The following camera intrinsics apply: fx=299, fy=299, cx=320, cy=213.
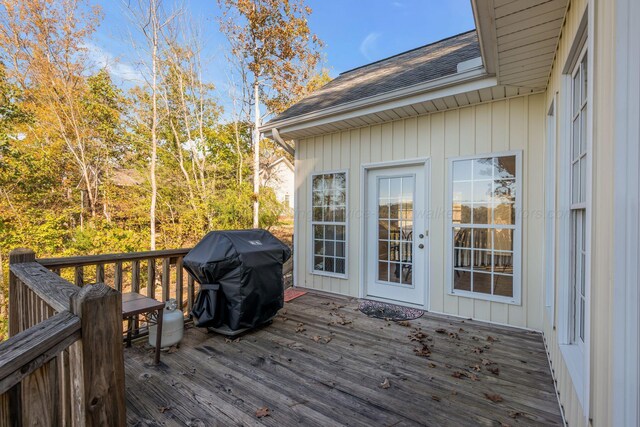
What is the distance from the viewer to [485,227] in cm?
358

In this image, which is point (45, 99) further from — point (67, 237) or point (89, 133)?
point (67, 237)

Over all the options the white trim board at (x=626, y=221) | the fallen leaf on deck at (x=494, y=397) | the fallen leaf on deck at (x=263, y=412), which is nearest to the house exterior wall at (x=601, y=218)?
the white trim board at (x=626, y=221)

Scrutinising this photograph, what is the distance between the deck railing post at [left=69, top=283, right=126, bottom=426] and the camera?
1021mm

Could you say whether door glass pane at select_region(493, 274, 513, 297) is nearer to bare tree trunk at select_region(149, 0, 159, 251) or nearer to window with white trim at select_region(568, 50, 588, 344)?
window with white trim at select_region(568, 50, 588, 344)

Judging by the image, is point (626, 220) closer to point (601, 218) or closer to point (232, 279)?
point (601, 218)

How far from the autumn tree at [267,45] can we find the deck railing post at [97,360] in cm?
755

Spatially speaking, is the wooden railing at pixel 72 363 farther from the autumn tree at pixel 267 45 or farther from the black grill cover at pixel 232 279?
the autumn tree at pixel 267 45

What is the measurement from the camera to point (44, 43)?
686 cm

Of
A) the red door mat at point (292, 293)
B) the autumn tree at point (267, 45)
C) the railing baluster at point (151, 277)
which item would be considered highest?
the autumn tree at point (267, 45)

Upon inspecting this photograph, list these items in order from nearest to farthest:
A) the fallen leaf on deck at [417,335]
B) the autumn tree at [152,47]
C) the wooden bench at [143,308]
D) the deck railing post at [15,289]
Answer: the deck railing post at [15,289]
the wooden bench at [143,308]
the fallen leaf on deck at [417,335]
the autumn tree at [152,47]

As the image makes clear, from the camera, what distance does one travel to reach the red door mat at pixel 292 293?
463 centimetres

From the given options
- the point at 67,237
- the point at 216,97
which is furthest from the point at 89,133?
the point at 216,97

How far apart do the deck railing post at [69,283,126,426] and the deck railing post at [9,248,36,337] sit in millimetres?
1631

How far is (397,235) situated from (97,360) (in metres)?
3.79
